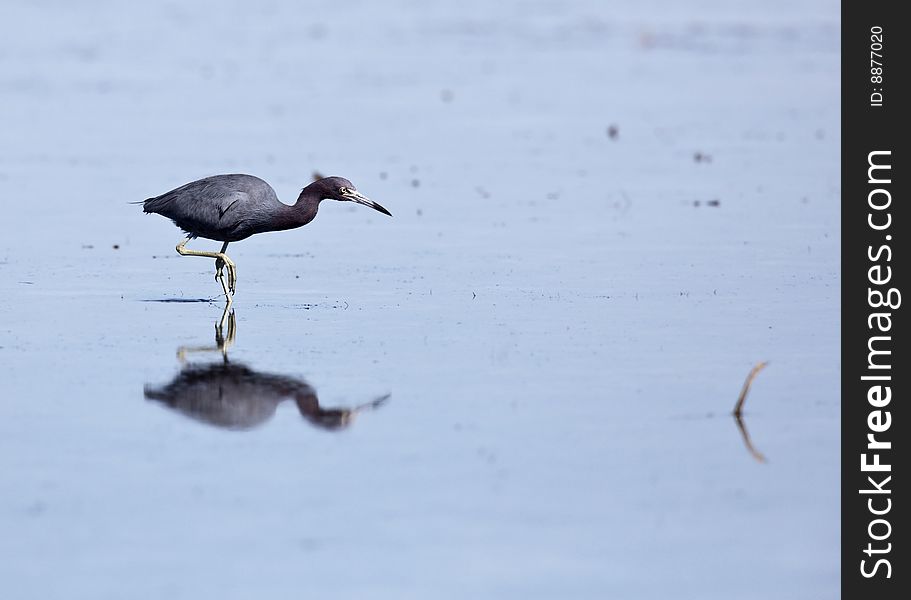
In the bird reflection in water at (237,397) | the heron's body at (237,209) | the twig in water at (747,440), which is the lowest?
the twig in water at (747,440)

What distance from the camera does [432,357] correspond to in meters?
9.90

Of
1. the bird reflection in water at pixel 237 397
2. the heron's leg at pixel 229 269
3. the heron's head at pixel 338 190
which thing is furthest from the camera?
the heron's head at pixel 338 190

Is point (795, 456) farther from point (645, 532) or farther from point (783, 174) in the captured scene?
point (783, 174)

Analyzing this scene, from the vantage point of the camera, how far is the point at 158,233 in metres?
15.1

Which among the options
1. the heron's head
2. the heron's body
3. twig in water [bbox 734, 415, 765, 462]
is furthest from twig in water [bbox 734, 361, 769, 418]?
the heron's body

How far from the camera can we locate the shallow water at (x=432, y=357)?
264 inches

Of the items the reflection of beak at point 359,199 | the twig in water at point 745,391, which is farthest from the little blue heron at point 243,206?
the twig in water at point 745,391

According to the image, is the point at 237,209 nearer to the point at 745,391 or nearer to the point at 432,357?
the point at 432,357
